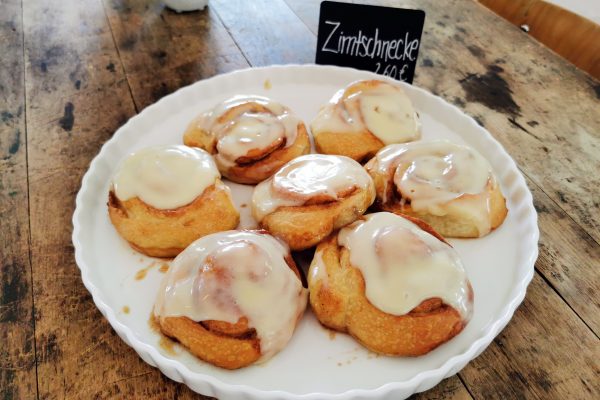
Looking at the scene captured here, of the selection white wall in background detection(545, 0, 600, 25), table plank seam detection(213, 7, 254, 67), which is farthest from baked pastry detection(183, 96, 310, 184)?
white wall in background detection(545, 0, 600, 25)

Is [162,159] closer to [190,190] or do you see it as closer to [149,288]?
[190,190]

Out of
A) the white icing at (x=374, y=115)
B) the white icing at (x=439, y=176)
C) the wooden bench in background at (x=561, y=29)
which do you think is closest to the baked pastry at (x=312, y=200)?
the white icing at (x=439, y=176)

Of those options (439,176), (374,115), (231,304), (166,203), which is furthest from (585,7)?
(231,304)

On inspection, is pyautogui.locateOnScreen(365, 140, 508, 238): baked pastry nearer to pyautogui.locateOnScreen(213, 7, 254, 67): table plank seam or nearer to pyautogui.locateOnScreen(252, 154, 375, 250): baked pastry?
pyautogui.locateOnScreen(252, 154, 375, 250): baked pastry

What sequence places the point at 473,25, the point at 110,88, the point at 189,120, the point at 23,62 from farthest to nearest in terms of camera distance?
the point at 473,25
the point at 23,62
the point at 110,88
the point at 189,120

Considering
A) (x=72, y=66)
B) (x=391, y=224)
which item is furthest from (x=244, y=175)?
(x=72, y=66)
